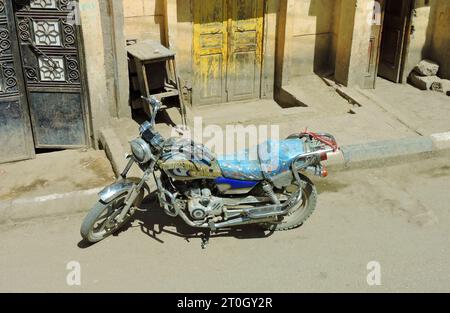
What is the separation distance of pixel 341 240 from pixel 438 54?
6202 mm

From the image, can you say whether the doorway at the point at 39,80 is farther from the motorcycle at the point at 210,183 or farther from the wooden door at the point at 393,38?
the wooden door at the point at 393,38

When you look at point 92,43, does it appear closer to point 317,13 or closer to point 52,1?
point 52,1

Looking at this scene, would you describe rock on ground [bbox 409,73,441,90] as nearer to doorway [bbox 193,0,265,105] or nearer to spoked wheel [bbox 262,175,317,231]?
doorway [bbox 193,0,265,105]

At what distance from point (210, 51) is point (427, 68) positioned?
4.14 metres

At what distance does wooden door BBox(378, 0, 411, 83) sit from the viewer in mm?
10438

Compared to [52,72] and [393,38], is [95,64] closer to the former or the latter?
[52,72]

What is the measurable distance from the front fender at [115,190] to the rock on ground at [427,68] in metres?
6.97

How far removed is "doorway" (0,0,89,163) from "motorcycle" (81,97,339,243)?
225 centimetres

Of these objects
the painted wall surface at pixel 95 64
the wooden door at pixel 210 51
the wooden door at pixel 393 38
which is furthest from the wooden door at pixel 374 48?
the painted wall surface at pixel 95 64

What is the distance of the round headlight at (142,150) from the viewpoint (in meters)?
5.44

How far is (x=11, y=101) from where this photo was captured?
7328 millimetres

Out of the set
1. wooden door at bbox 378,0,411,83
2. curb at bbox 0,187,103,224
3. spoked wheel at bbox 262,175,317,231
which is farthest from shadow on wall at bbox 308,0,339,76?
curb at bbox 0,187,103,224

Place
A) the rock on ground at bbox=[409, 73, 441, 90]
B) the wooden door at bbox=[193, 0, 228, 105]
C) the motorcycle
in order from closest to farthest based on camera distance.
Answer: the motorcycle → the wooden door at bbox=[193, 0, 228, 105] → the rock on ground at bbox=[409, 73, 441, 90]
